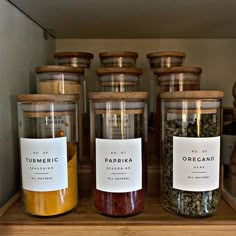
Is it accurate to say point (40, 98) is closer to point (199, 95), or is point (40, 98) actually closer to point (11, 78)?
A: point (11, 78)

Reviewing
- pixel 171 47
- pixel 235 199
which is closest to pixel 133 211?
pixel 235 199

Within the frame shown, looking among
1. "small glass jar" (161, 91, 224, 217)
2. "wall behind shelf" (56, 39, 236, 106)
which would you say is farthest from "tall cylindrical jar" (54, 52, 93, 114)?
"small glass jar" (161, 91, 224, 217)

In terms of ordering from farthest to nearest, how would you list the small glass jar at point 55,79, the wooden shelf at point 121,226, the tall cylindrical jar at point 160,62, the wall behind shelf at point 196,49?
the wall behind shelf at point 196,49 < the tall cylindrical jar at point 160,62 < the small glass jar at point 55,79 < the wooden shelf at point 121,226

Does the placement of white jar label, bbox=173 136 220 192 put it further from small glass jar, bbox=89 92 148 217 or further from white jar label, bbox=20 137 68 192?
white jar label, bbox=20 137 68 192

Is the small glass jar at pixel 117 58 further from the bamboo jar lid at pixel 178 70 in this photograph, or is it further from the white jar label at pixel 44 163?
the white jar label at pixel 44 163

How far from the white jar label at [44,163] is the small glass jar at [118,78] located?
21 cm

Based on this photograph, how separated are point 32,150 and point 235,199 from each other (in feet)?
1.39

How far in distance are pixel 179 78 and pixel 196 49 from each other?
12.2 inches

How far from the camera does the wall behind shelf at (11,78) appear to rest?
0.56 metres

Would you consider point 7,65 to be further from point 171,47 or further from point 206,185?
point 171,47

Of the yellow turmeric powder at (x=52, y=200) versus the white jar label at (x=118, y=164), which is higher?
the white jar label at (x=118, y=164)

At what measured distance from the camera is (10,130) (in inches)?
23.3

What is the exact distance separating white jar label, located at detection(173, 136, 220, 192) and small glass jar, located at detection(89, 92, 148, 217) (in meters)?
0.07

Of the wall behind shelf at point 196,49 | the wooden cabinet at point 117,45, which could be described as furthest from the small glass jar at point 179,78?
the wall behind shelf at point 196,49
